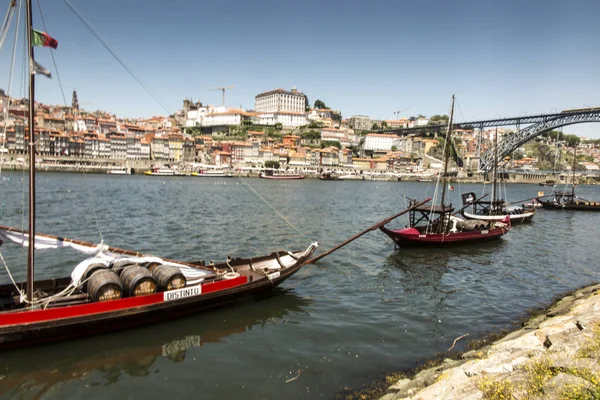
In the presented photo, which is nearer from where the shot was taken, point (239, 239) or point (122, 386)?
point (122, 386)

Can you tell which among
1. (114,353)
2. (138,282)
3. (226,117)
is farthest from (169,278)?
(226,117)

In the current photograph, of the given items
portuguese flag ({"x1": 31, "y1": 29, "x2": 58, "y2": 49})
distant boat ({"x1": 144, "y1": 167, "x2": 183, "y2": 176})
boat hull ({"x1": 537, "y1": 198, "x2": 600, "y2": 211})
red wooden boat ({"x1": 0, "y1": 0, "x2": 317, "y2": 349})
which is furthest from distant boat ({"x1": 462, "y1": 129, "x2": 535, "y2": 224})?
distant boat ({"x1": 144, "y1": 167, "x2": 183, "y2": 176})

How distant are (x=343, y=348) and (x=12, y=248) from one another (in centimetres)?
1859

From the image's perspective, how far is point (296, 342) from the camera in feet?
35.3

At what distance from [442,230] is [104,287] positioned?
19.2 metres

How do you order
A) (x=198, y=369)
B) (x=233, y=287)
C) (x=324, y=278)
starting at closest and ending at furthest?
(x=198, y=369) → (x=233, y=287) → (x=324, y=278)

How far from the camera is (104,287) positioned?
10.2 meters

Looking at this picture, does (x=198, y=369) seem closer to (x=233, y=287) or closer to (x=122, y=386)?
(x=122, y=386)

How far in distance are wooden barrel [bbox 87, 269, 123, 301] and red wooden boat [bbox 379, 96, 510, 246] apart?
530 inches

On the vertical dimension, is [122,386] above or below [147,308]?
below

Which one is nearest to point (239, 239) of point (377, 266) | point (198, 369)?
point (377, 266)

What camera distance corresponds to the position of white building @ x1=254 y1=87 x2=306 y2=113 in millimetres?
180125

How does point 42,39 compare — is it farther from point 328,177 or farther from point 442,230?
point 328,177

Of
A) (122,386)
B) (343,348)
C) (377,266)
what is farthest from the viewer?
(377,266)
